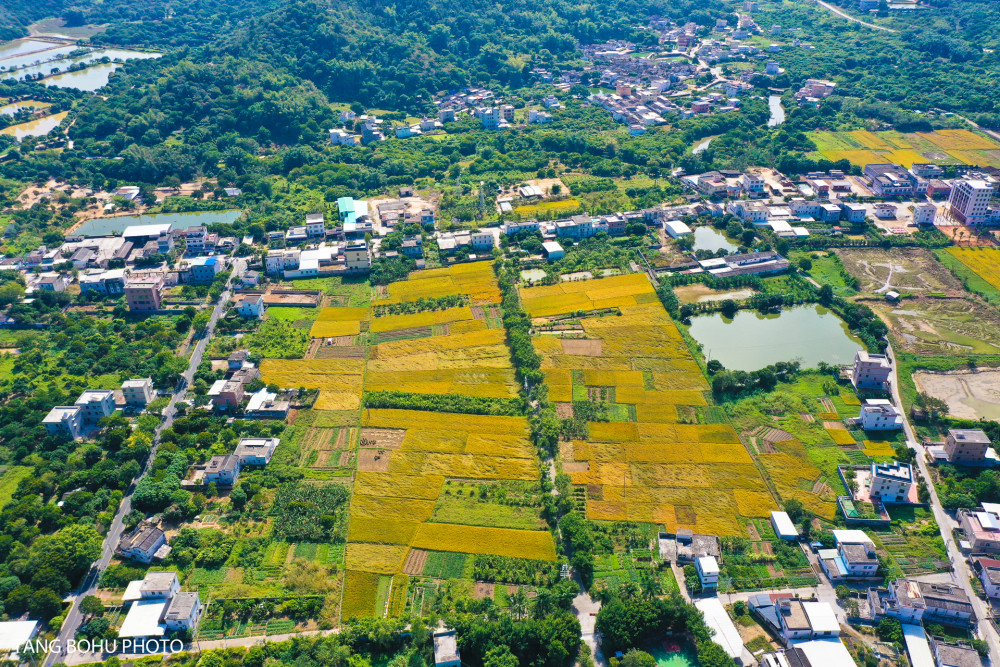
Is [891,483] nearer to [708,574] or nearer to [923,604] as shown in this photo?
[923,604]

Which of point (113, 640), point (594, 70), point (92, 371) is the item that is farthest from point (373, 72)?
point (113, 640)

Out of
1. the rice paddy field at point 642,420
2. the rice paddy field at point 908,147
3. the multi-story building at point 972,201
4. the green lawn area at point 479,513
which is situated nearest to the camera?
the green lawn area at point 479,513

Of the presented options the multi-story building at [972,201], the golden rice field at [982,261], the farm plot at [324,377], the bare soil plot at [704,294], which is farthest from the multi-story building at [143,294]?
the multi-story building at [972,201]

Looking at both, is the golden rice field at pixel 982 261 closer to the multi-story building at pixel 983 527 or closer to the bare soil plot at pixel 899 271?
the bare soil plot at pixel 899 271

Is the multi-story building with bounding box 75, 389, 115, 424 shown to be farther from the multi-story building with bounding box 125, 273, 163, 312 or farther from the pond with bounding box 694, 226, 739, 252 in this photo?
the pond with bounding box 694, 226, 739, 252

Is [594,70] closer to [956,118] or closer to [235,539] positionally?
[956,118]

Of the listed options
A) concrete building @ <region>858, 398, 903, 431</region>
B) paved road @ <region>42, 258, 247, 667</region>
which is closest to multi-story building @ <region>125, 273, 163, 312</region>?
paved road @ <region>42, 258, 247, 667</region>
